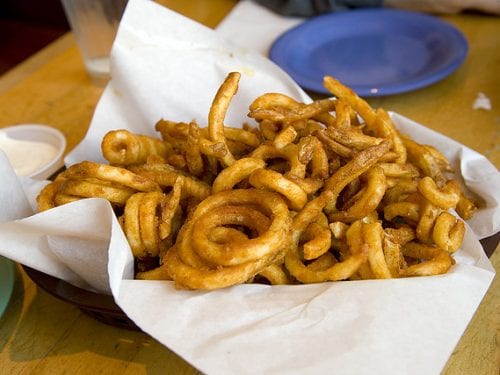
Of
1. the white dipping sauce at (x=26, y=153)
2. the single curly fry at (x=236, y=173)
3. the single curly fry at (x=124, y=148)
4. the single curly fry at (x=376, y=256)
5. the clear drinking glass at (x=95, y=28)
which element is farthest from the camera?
the clear drinking glass at (x=95, y=28)

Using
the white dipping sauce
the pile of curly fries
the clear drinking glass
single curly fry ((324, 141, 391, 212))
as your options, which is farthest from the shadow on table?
the clear drinking glass

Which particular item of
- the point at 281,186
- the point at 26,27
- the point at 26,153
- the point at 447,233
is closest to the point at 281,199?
the point at 281,186

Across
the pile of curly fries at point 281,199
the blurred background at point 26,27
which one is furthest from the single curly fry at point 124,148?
the blurred background at point 26,27

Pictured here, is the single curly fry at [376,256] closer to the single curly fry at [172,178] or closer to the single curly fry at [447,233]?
the single curly fry at [447,233]

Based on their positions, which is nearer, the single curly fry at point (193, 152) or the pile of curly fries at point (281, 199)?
the pile of curly fries at point (281, 199)

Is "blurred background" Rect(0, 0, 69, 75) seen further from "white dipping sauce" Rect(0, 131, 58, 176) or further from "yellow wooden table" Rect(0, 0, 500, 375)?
"white dipping sauce" Rect(0, 131, 58, 176)

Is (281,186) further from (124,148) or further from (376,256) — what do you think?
(124,148)

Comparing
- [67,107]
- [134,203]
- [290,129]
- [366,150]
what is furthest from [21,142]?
[366,150]
